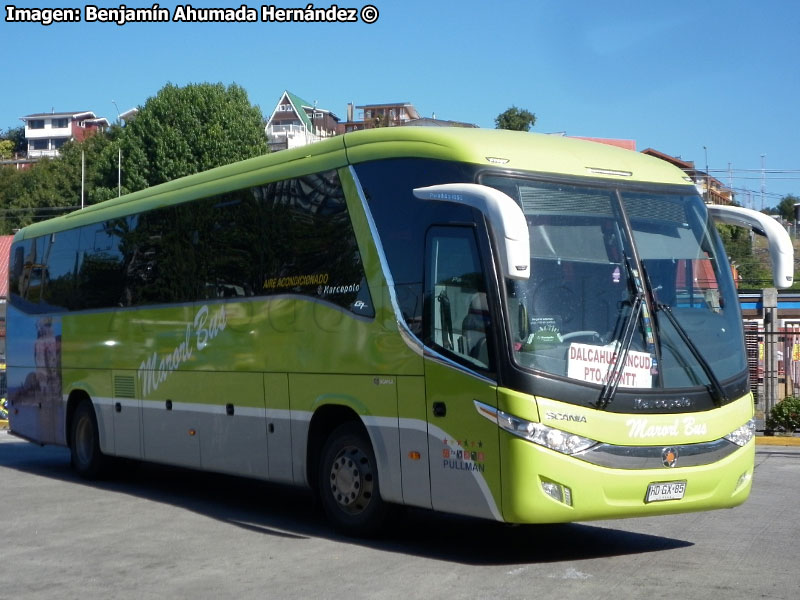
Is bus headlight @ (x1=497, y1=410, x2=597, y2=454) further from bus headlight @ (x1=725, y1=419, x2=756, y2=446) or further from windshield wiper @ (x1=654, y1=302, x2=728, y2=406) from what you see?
bus headlight @ (x1=725, y1=419, x2=756, y2=446)

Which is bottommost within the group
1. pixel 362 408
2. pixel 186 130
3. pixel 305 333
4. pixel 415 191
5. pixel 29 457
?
pixel 29 457

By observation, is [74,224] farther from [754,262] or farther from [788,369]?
[754,262]

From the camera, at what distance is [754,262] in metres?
51.5

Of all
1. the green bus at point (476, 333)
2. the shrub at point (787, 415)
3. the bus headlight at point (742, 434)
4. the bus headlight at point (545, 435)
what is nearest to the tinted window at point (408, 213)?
the green bus at point (476, 333)

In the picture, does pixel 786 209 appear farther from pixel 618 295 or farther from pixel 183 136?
pixel 618 295

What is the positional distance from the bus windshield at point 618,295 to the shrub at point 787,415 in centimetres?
1010

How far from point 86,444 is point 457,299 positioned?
838cm

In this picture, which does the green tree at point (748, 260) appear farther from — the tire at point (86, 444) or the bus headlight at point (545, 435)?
the bus headlight at point (545, 435)

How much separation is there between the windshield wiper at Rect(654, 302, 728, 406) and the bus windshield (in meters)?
0.01

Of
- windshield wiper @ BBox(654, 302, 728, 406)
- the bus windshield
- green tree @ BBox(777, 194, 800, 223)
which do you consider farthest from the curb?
green tree @ BBox(777, 194, 800, 223)

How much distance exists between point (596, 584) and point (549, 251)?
8.22ft

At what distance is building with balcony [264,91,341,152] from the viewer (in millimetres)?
135000

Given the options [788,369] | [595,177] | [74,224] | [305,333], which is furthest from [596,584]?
[788,369]

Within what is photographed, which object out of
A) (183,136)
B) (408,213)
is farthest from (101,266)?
(183,136)
